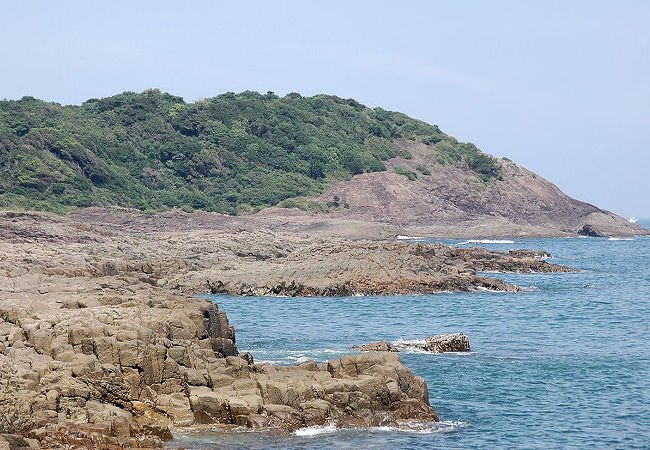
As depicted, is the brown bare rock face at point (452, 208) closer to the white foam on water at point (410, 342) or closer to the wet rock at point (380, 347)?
the white foam on water at point (410, 342)

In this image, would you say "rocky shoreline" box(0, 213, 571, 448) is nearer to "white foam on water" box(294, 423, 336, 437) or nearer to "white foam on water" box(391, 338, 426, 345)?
"white foam on water" box(294, 423, 336, 437)

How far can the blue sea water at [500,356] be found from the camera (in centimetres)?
1952

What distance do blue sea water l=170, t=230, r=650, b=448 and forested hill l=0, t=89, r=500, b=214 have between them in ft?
162

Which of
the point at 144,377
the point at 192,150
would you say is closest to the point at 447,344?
the point at 144,377

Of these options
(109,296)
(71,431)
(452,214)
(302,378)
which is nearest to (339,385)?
(302,378)

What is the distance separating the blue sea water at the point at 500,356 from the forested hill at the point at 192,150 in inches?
1944

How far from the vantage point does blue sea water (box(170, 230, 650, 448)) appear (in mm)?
19516

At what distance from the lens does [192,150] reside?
367ft

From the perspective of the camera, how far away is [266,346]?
31.1 m

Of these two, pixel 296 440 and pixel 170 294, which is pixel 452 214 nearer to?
pixel 170 294

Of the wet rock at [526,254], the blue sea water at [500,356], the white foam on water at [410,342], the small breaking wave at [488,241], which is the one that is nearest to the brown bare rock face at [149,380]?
the blue sea water at [500,356]

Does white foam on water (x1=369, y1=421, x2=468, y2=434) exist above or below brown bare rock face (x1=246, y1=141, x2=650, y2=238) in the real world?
below

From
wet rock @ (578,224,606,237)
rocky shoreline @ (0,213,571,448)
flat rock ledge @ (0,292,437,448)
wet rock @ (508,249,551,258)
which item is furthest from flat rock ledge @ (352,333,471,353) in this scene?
wet rock @ (578,224,606,237)

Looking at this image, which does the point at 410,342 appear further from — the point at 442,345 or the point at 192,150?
the point at 192,150
